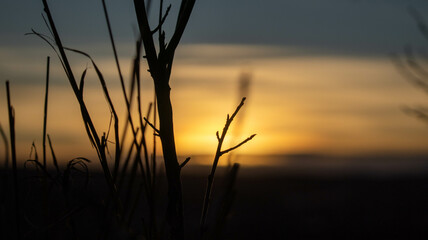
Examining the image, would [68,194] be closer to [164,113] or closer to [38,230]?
[38,230]

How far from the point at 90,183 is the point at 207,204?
0.55ft

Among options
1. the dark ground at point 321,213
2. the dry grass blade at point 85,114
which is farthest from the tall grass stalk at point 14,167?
the dark ground at point 321,213

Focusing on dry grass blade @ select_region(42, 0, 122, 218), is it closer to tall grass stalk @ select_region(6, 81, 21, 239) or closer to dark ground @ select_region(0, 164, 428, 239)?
tall grass stalk @ select_region(6, 81, 21, 239)

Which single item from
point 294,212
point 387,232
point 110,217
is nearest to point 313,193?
point 294,212

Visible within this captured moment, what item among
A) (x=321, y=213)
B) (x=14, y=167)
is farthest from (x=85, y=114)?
(x=321, y=213)

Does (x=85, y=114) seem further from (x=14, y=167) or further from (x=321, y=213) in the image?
(x=321, y=213)

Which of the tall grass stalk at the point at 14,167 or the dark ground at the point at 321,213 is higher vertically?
the tall grass stalk at the point at 14,167

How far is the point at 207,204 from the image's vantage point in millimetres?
716

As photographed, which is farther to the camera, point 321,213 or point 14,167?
point 321,213

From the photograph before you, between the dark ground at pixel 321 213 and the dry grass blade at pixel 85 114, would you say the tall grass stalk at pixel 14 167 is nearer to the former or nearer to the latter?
the dry grass blade at pixel 85 114

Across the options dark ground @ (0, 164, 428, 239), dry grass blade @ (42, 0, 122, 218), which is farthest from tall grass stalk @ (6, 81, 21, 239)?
dark ground @ (0, 164, 428, 239)

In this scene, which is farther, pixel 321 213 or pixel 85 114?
pixel 321 213

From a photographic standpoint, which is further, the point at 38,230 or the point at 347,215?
the point at 347,215

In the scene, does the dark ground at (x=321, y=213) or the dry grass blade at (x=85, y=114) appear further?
the dark ground at (x=321, y=213)
